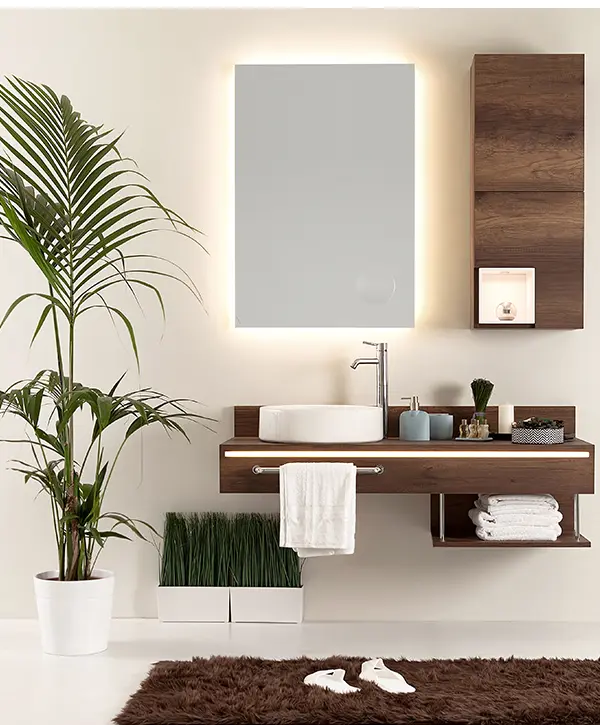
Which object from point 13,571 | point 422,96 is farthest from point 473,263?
point 13,571

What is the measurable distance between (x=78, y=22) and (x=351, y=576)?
256 centimetres

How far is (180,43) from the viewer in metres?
3.99

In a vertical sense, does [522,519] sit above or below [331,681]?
above

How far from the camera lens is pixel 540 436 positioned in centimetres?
356

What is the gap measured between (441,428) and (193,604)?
1.22 m

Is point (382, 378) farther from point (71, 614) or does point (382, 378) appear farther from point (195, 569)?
point (71, 614)

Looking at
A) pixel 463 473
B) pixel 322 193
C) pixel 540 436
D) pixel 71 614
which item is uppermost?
pixel 322 193

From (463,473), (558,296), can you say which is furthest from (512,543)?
(558,296)

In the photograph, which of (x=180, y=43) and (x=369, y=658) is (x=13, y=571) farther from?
(x=180, y=43)

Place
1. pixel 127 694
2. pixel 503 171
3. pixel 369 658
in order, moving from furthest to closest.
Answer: pixel 503 171 → pixel 369 658 → pixel 127 694

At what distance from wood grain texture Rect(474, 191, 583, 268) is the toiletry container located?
2.14 feet

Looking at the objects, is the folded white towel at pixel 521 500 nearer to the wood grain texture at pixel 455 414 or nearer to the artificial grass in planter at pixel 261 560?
the wood grain texture at pixel 455 414

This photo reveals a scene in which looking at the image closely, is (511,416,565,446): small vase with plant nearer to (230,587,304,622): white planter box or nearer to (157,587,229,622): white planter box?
(230,587,304,622): white planter box

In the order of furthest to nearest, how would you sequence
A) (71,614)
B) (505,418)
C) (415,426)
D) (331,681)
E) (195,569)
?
(195,569) < (505,418) < (415,426) < (71,614) < (331,681)
